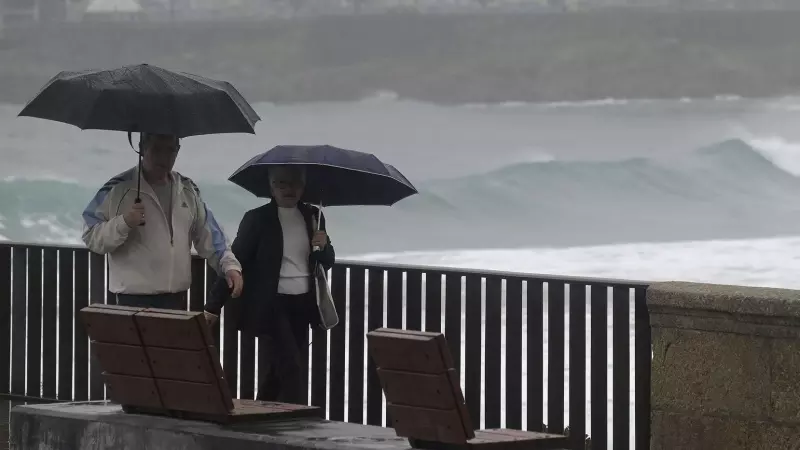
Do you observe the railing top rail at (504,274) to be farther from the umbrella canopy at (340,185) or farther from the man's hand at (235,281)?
the man's hand at (235,281)

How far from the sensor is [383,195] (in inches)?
279

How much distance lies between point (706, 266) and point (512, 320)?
40633 mm

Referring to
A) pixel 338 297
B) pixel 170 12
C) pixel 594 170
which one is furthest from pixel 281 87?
pixel 338 297

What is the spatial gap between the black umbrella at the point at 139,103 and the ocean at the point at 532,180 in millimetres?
38048

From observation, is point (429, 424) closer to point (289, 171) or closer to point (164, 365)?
point (164, 365)

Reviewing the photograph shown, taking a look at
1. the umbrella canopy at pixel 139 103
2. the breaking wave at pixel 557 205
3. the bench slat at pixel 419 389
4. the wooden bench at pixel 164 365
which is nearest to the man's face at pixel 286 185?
the umbrella canopy at pixel 139 103

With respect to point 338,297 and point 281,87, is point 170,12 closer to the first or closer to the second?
point 281,87

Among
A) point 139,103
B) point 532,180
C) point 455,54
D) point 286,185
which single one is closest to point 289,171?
point 286,185

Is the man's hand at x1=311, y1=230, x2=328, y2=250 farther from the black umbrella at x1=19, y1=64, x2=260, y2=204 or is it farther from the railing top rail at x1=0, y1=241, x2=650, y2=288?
the black umbrella at x1=19, y1=64, x2=260, y2=204

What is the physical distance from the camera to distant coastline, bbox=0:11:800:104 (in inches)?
1998

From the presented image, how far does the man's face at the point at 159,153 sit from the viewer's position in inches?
238

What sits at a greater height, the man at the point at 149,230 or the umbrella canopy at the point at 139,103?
the umbrella canopy at the point at 139,103

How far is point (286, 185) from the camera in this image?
6707 millimetres

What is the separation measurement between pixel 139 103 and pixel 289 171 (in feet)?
3.32
